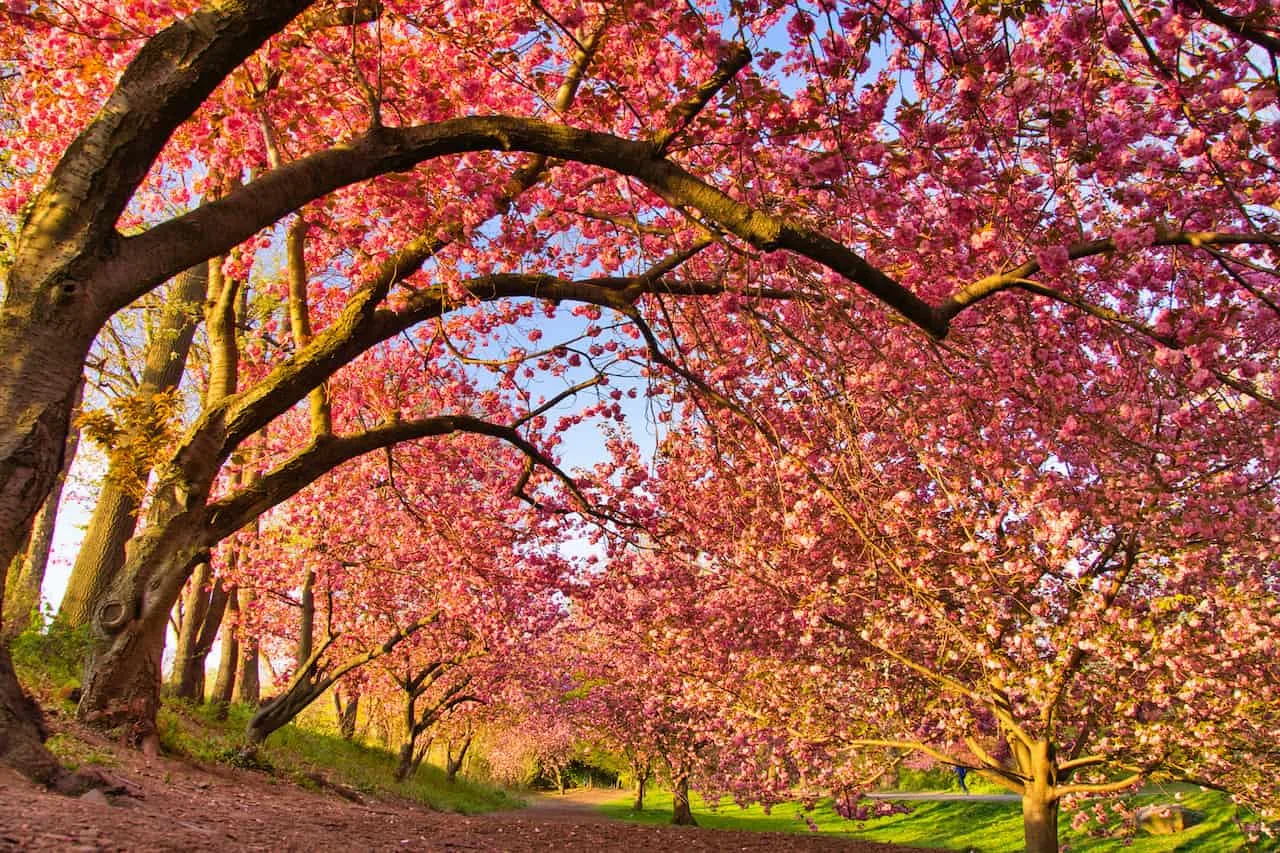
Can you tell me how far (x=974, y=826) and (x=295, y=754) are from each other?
16.6 metres

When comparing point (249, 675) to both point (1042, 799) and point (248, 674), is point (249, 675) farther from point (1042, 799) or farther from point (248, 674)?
point (1042, 799)

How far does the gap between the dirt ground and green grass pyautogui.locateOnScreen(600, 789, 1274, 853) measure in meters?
3.57

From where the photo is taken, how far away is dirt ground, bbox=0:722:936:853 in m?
3.75

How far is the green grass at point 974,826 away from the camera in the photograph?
1536cm

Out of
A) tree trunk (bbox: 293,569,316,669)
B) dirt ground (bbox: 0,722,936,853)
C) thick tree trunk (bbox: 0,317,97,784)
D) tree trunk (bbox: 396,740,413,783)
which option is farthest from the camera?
tree trunk (bbox: 396,740,413,783)

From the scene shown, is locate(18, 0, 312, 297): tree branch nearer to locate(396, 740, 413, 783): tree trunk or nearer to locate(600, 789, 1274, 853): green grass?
locate(600, 789, 1274, 853): green grass

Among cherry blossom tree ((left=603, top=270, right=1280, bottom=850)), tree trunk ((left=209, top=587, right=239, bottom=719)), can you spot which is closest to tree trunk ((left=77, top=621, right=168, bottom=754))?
cherry blossom tree ((left=603, top=270, right=1280, bottom=850))

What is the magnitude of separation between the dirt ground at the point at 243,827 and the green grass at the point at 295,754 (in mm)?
547

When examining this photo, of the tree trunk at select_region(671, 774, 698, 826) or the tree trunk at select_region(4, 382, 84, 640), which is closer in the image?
the tree trunk at select_region(4, 382, 84, 640)

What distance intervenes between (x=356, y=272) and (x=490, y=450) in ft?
23.8

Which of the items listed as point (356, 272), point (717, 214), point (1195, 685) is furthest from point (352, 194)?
point (1195, 685)

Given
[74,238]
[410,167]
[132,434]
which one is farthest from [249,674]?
[410,167]

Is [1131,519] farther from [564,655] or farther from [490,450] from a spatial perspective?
[564,655]

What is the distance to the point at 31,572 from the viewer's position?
15.7 metres
